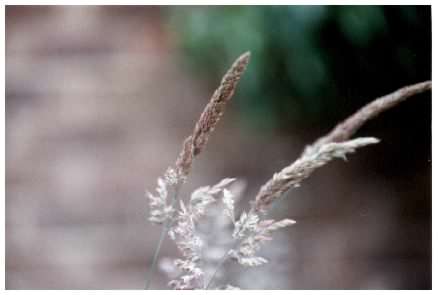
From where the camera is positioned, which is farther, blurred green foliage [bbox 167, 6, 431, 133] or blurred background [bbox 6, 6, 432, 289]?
blurred background [bbox 6, 6, 432, 289]

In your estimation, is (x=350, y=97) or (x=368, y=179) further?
(x=368, y=179)

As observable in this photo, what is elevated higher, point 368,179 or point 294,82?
point 294,82

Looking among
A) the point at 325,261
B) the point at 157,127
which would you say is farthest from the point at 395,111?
the point at 157,127

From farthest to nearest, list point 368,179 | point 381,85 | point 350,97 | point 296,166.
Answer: point 368,179, point 350,97, point 381,85, point 296,166

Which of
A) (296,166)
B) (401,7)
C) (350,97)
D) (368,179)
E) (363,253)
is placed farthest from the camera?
(363,253)

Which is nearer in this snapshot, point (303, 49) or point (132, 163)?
point (303, 49)

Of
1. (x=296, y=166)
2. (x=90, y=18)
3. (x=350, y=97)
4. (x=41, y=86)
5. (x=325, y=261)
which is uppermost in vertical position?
(x=90, y=18)

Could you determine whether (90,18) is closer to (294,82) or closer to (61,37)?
(61,37)

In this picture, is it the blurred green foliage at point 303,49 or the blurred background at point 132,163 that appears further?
the blurred background at point 132,163
